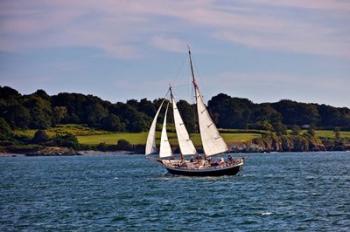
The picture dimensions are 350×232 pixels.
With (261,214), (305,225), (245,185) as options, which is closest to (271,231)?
(305,225)

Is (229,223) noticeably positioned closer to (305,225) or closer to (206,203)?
(305,225)

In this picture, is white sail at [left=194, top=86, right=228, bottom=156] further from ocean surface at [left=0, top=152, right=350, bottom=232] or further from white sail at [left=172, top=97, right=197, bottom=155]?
ocean surface at [left=0, top=152, right=350, bottom=232]

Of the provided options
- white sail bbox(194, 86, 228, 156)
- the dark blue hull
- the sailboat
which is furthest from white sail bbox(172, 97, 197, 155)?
white sail bbox(194, 86, 228, 156)

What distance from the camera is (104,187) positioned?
105m

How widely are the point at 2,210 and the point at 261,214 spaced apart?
2241cm

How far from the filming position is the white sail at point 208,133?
115 metres

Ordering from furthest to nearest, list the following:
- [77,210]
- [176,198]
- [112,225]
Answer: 1. [176,198]
2. [77,210]
3. [112,225]

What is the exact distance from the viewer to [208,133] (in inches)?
4537

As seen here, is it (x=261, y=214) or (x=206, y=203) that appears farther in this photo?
(x=206, y=203)

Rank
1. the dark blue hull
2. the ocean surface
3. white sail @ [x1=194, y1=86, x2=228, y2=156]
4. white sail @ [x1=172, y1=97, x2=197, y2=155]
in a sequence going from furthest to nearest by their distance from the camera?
white sail @ [x1=172, y1=97, x2=197, y2=155]
white sail @ [x1=194, y1=86, x2=228, y2=156]
the dark blue hull
the ocean surface

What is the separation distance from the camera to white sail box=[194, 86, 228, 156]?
11500cm

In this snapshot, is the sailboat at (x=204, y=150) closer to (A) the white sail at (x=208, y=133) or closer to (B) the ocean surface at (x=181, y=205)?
(A) the white sail at (x=208, y=133)

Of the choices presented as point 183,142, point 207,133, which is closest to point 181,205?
point 207,133

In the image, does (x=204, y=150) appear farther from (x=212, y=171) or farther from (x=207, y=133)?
(x=212, y=171)
